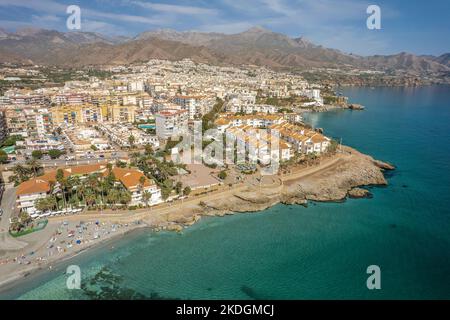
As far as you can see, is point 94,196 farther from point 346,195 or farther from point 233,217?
point 346,195

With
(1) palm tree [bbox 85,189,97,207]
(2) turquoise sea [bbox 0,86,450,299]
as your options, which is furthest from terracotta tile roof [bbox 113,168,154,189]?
(2) turquoise sea [bbox 0,86,450,299]

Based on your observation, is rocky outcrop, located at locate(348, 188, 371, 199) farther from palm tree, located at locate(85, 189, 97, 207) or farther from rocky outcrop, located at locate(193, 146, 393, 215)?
palm tree, located at locate(85, 189, 97, 207)

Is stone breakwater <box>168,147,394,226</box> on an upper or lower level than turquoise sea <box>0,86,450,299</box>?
upper

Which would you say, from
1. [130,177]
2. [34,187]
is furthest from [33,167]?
[130,177]

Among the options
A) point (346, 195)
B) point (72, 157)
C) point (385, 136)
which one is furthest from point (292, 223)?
point (385, 136)

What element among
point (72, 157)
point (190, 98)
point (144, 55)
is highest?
point (144, 55)
